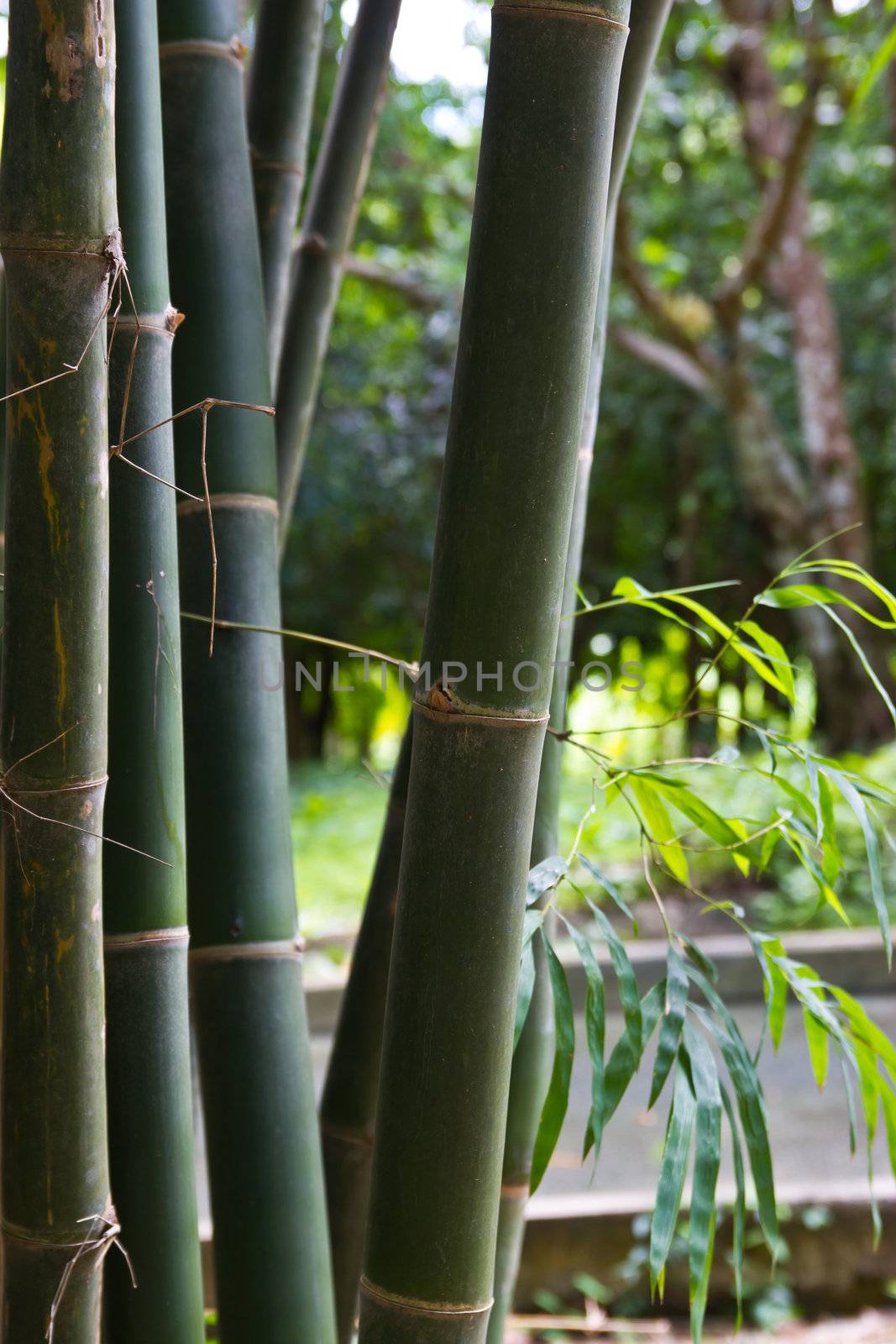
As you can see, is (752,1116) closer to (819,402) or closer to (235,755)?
(235,755)

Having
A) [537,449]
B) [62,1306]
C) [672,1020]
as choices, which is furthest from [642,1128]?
[537,449]

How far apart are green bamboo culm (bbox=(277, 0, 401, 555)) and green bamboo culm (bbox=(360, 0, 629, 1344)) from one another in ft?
1.92

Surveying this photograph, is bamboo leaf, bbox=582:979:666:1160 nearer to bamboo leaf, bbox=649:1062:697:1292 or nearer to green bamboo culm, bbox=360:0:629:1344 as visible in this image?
bamboo leaf, bbox=649:1062:697:1292

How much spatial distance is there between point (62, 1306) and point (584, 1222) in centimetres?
176

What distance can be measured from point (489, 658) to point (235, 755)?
344 mm

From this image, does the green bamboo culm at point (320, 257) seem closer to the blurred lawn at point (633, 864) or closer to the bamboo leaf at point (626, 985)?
the bamboo leaf at point (626, 985)

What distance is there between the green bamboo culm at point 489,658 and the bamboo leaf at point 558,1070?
0.18 meters

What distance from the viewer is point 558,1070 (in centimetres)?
102

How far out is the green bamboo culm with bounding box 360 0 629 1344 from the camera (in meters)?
0.79

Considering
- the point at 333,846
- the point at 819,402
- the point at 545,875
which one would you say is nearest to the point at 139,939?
the point at 545,875

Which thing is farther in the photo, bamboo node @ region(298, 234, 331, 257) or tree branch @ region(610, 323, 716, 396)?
tree branch @ region(610, 323, 716, 396)

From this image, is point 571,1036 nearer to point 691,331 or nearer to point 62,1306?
point 62,1306

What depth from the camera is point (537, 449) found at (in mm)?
801

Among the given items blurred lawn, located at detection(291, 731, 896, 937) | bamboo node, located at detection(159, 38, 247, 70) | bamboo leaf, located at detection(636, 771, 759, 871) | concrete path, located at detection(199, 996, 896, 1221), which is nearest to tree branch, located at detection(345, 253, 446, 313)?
blurred lawn, located at detection(291, 731, 896, 937)
